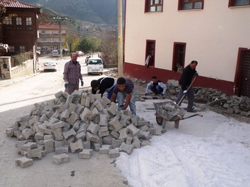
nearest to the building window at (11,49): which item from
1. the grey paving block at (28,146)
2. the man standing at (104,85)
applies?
the man standing at (104,85)

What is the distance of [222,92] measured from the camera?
10180 millimetres

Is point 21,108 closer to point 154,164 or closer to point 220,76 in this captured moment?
point 154,164

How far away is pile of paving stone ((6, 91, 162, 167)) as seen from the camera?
5191 millimetres

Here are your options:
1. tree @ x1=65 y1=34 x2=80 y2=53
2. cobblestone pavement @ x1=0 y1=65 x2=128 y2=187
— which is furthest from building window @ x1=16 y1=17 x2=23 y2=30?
tree @ x1=65 y1=34 x2=80 y2=53

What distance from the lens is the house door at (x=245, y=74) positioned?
31.0ft

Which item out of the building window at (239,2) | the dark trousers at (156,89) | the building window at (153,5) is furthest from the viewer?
the building window at (153,5)

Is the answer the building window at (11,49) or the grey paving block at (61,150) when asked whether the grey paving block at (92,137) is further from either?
the building window at (11,49)

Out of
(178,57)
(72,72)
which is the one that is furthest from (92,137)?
(178,57)

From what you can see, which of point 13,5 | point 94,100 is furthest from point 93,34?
point 94,100

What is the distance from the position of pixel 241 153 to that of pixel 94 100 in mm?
3427

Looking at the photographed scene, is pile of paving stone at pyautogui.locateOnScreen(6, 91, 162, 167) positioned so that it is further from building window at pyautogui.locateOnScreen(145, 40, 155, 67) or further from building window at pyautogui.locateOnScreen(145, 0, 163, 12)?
building window at pyautogui.locateOnScreen(145, 0, 163, 12)

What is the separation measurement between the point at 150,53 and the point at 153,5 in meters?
2.78

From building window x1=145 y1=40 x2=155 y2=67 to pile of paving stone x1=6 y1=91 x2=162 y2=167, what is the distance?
30.5 ft

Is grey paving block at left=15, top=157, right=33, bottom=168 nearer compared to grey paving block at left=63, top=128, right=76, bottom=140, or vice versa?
grey paving block at left=15, top=157, right=33, bottom=168
